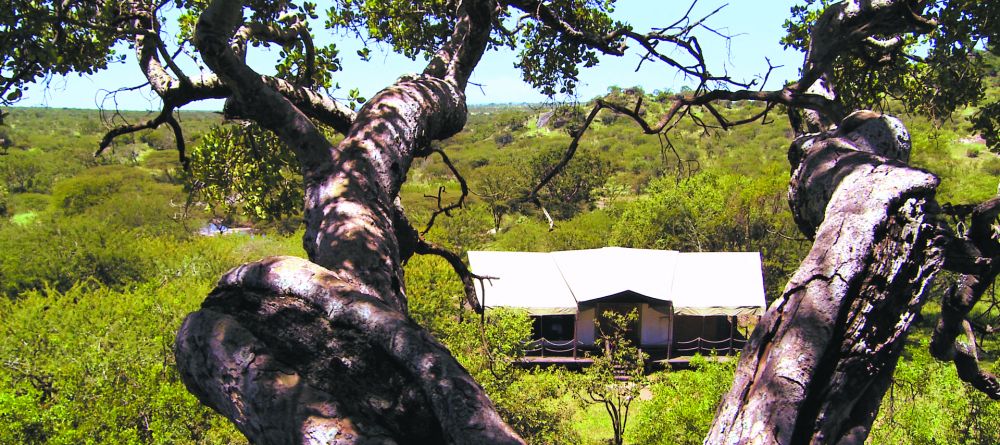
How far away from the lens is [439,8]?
5566 mm

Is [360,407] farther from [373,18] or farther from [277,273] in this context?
[373,18]

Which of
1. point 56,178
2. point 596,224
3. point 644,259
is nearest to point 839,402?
point 644,259

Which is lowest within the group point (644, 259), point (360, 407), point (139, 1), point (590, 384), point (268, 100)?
point (590, 384)

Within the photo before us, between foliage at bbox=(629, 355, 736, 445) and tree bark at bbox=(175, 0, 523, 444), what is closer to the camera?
tree bark at bbox=(175, 0, 523, 444)

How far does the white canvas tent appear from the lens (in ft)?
61.1

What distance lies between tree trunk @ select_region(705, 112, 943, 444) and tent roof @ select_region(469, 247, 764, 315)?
16498 mm

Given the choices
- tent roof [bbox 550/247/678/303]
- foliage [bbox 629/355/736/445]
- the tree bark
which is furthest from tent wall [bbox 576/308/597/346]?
the tree bark

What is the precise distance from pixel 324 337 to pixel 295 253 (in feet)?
76.7

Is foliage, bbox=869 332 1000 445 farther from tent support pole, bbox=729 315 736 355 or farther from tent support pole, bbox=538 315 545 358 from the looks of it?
tent support pole, bbox=538 315 545 358

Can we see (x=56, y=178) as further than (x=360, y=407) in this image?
Yes

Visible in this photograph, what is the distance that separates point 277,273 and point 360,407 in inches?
21.5

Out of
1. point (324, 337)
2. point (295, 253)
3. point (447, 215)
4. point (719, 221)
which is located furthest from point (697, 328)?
point (324, 337)

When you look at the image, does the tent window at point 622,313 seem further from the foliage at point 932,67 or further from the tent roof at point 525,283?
the foliage at point 932,67

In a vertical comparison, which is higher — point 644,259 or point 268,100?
point 268,100
